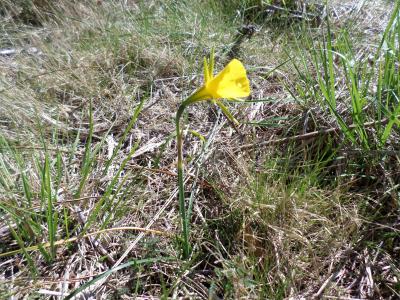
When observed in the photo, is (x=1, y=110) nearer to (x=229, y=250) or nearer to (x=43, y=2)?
(x=229, y=250)

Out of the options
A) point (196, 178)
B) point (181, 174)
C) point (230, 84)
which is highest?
point (230, 84)

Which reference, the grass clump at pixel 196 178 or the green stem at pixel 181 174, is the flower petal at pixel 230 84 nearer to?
the green stem at pixel 181 174

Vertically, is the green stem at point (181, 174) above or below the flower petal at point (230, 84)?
below

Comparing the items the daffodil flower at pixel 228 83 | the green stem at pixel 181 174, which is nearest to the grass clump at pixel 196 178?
the green stem at pixel 181 174

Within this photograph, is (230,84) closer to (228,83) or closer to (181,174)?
(228,83)

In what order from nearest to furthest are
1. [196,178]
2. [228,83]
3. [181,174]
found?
1. [228,83]
2. [181,174]
3. [196,178]

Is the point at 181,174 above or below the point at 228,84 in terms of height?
below

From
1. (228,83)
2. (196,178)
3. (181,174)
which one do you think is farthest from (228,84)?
(196,178)

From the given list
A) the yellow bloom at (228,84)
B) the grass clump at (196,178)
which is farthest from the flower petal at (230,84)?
the grass clump at (196,178)

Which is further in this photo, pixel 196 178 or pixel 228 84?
pixel 196 178

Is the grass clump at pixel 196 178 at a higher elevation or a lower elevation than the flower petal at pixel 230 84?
lower

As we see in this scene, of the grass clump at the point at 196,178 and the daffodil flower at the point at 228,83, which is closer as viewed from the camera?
the daffodil flower at the point at 228,83
